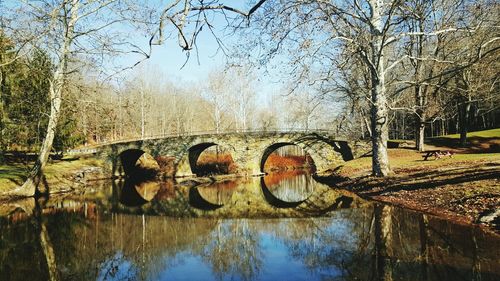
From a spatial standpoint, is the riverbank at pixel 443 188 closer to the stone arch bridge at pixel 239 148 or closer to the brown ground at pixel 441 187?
the brown ground at pixel 441 187

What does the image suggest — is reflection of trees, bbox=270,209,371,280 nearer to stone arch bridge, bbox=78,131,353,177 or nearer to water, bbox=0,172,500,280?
water, bbox=0,172,500,280

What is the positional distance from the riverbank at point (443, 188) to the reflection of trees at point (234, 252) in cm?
518

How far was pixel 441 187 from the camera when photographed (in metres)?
12.9

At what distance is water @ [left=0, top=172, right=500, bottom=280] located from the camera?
22.8 feet

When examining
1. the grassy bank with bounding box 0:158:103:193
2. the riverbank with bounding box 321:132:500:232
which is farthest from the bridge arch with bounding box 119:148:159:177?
the riverbank with bounding box 321:132:500:232

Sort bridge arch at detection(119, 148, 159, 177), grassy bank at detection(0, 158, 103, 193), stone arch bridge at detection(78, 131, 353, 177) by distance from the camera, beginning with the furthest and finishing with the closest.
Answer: bridge arch at detection(119, 148, 159, 177) < stone arch bridge at detection(78, 131, 353, 177) < grassy bank at detection(0, 158, 103, 193)

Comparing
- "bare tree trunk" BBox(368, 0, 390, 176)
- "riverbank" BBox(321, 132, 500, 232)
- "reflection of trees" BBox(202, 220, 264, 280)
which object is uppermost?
"bare tree trunk" BBox(368, 0, 390, 176)

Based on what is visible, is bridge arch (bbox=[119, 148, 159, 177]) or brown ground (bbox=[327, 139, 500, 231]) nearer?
brown ground (bbox=[327, 139, 500, 231])

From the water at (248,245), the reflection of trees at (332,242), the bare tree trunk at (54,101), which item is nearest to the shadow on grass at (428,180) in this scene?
the water at (248,245)

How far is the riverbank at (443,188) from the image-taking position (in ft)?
33.1

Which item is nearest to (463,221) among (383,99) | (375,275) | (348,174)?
(375,275)

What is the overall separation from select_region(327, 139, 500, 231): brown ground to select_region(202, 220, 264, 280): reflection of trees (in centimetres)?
521

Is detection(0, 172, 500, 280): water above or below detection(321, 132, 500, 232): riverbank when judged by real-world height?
below

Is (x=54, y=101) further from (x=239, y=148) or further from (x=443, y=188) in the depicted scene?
(x=239, y=148)
